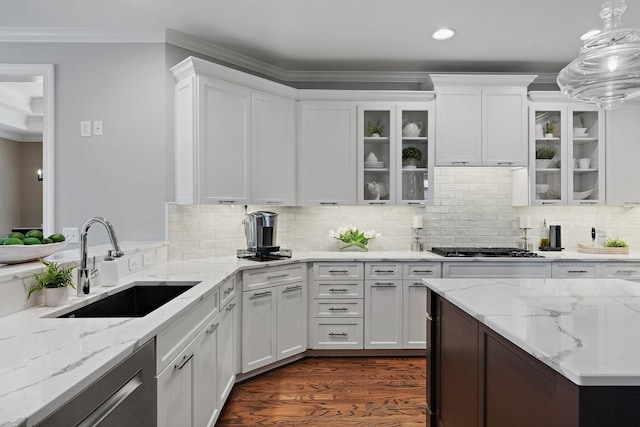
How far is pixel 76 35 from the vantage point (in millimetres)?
3178

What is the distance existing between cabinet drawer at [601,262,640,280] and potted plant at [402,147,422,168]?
1.94 metres

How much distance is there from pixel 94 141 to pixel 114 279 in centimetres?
163

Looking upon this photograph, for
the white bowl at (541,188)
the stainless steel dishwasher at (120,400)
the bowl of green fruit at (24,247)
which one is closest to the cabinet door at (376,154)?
the white bowl at (541,188)

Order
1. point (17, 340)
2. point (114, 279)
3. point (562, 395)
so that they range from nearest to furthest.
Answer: point (562, 395), point (17, 340), point (114, 279)

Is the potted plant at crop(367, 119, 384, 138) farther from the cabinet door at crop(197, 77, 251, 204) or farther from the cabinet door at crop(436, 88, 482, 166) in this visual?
the cabinet door at crop(197, 77, 251, 204)

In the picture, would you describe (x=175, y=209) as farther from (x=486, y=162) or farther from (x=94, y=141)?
(x=486, y=162)

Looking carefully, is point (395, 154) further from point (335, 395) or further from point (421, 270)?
point (335, 395)

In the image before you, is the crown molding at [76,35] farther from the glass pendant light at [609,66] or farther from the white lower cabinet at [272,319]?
the glass pendant light at [609,66]

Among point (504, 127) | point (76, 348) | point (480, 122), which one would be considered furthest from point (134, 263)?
point (504, 127)

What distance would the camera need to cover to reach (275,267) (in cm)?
324

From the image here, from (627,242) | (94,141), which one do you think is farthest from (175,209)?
(627,242)

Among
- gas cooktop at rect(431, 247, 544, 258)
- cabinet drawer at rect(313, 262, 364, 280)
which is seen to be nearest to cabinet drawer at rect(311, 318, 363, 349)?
cabinet drawer at rect(313, 262, 364, 280)

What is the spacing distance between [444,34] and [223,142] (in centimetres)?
204

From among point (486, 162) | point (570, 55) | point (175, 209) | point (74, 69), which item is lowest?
point (175, 209)
